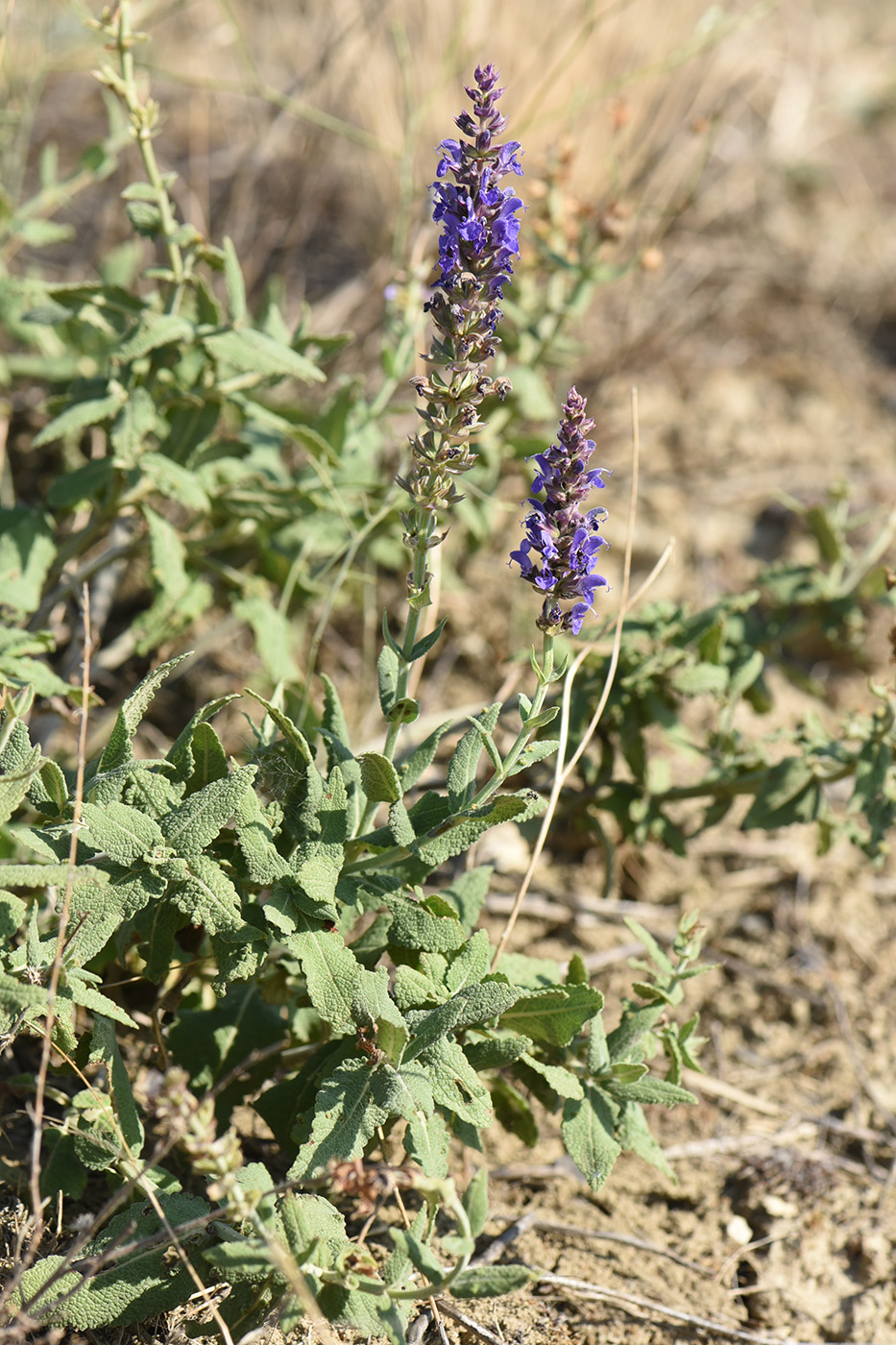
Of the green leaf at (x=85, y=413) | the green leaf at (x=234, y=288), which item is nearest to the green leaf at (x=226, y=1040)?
the green leaf at (x=85, y=413)

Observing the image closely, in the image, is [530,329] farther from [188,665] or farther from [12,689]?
[12,689]

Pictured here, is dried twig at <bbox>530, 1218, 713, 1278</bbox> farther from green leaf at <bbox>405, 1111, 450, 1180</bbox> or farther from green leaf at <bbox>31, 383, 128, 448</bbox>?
green leaf at <bbox>31, 383, 128, 448</bbox>

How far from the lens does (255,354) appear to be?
2781 millimetres

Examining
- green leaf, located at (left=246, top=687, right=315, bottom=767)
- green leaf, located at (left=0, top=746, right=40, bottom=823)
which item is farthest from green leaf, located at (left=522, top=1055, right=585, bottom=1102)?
green leaf, located at (left=0, top=746, right=40, bottom=823)

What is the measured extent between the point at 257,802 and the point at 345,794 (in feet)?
0.65

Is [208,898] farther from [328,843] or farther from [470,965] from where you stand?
[470,965]

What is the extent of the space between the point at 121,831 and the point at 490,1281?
3.26 feet

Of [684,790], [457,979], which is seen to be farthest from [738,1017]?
[457,979]

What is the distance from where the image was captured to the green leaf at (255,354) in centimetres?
276

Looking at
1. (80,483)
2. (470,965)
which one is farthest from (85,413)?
(470,965)

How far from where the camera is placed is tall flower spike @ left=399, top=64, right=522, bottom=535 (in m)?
1.90

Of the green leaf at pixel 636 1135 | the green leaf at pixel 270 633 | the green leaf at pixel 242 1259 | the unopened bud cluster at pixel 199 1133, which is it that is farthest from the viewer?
the green leaf at pixel 270 633

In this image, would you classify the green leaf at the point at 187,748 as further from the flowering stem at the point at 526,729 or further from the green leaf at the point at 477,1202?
the green leaf at the point at 477,1202

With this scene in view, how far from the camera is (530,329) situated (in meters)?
3.66
